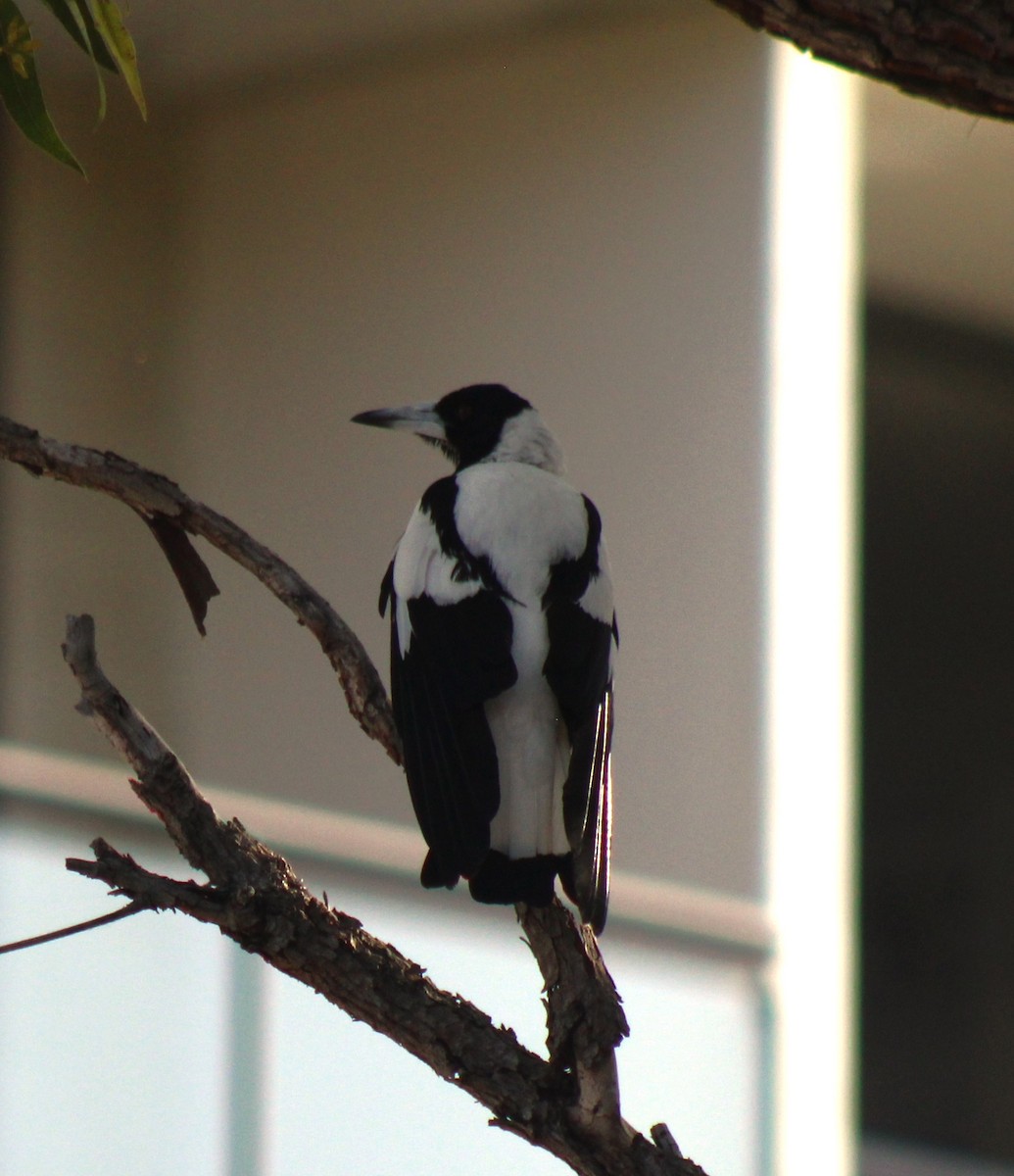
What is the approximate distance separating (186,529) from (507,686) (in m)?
0.34

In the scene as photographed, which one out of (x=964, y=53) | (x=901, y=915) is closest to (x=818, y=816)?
(x=901, y=915)

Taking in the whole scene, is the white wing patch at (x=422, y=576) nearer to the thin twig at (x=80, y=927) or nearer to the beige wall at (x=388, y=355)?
the thin twig at (x=80, y=927)

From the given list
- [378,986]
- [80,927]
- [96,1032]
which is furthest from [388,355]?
[80,927]

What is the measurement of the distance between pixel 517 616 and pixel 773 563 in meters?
2.90

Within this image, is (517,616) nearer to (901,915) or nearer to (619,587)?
(619,587)

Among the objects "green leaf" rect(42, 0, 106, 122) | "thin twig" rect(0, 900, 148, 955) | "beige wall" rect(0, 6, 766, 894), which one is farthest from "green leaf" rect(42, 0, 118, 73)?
"beige wall" rect(0, 6, 766, 894)

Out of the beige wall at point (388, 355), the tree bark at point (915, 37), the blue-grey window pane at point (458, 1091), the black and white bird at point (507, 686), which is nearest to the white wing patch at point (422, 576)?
the black and white bird at point (507, 686)

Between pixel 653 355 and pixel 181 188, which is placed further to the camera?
pixel 181 188

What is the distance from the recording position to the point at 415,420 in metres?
2.69

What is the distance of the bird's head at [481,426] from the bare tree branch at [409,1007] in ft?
3.23

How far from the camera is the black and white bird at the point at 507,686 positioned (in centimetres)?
186

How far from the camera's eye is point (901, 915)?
7074mm

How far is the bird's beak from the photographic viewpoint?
264cm

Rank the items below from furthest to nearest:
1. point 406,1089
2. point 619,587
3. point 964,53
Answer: point 619,587 → point 406,1089 → point 964,53
